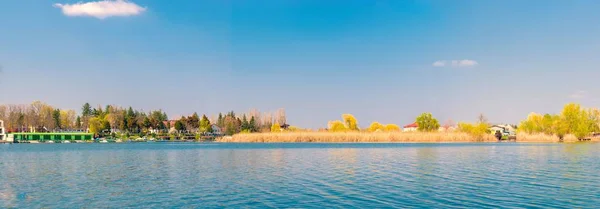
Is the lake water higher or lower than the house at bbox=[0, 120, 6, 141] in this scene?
lower

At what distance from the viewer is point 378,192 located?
22.5 metres

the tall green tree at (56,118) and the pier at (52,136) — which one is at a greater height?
the tall green tree at (56,118)

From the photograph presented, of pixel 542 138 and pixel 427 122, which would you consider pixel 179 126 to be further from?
pixel 542 138

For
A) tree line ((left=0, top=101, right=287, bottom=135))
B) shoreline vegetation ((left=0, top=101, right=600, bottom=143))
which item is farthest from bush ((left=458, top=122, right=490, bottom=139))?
tree line ((left=0, top=101, right=287, bottom=135))

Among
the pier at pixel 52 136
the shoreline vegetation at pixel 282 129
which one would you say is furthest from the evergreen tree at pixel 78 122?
the pier at pixel 52 136

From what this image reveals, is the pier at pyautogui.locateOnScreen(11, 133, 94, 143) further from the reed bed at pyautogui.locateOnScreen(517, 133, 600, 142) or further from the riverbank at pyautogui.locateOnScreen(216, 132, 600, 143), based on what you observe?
the reed bed at pyautogui.locateOnScreen(517, 133, 600, 142)

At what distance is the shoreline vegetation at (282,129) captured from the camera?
101750 mm

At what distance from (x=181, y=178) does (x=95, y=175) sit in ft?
22.2

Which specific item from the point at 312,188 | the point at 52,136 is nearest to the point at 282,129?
the point at 52,136

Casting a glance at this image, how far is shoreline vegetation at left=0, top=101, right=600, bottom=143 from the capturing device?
101750mm

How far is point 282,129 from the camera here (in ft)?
496

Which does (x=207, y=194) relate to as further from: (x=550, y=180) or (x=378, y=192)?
(x=550, y=180)

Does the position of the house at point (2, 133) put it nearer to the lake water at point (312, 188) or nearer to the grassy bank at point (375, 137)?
the grassy bank at point (375, 137)

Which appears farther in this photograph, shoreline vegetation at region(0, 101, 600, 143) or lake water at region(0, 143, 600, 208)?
shoreline vegetation at region(0, 101, 600, 143)
